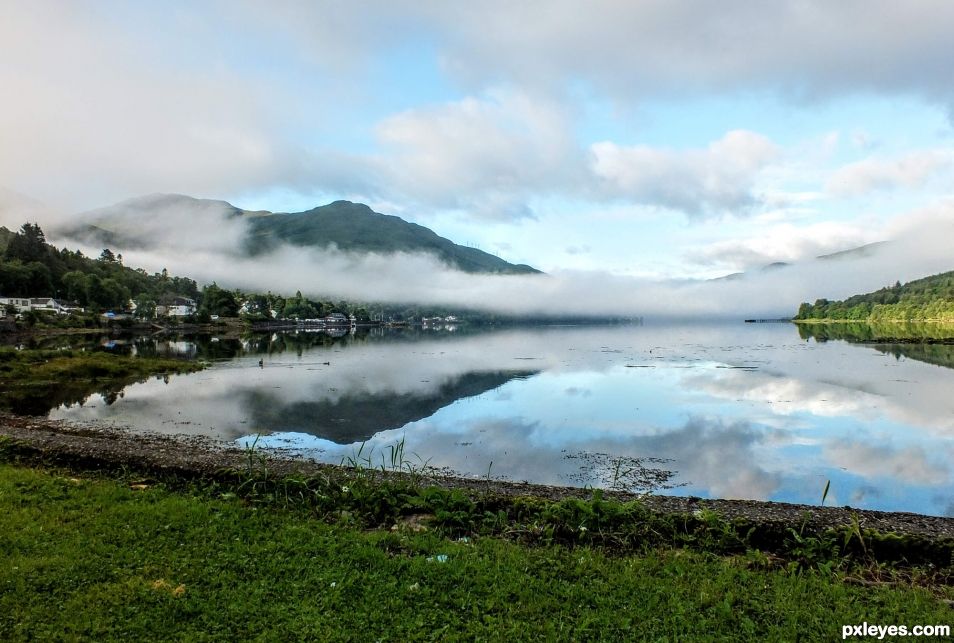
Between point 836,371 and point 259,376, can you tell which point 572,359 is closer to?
point 836,371

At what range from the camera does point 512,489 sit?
11180 millimetres

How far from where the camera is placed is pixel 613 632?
559 cm

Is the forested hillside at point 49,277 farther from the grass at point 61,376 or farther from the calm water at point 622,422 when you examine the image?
the calm water at point 622,422

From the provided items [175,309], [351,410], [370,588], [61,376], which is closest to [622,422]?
[351,410]

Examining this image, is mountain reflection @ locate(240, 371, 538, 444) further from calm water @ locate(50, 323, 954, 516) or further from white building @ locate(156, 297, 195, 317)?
white building @ locate(156, 297, 195, 317)

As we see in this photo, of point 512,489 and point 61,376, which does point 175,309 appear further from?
point 512,489

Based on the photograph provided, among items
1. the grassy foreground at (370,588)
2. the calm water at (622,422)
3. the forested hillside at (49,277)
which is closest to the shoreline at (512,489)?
the grassy foreground at (370,588)

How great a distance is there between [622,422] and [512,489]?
50.6ft

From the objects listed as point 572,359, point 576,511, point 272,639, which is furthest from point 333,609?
point 572,359

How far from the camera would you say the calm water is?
640 inches

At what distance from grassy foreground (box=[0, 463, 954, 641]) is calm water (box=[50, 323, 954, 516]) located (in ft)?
24.0

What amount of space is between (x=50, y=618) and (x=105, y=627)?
687 mm

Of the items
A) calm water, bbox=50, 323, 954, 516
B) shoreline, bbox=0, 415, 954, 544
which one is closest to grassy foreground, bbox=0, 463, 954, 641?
shoreline, bbox=0, 415, 954, 544

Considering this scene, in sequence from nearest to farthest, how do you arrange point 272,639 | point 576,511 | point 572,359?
point 272,639
point 576,511
point 572,359
